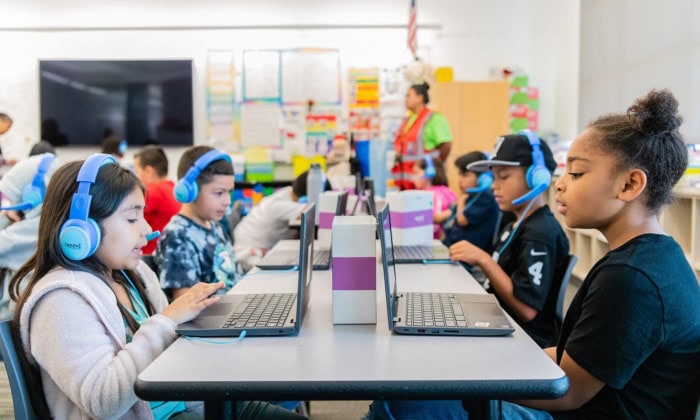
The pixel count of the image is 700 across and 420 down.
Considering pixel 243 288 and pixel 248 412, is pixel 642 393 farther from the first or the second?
pixel 243 288

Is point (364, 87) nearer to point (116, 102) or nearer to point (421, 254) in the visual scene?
point (116, 102)

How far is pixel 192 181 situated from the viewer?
2.22 meters

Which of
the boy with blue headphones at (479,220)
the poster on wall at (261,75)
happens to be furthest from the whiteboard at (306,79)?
the boy with blue headphones at (479,220)

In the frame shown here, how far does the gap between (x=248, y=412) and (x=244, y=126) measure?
17.0ft

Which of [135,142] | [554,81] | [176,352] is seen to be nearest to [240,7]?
[135,142]

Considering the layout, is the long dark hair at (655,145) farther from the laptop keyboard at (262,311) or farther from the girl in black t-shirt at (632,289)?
the laptop keyboard at (262,311)

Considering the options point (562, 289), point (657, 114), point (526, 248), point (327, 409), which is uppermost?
point (657, 114)

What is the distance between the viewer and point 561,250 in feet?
6.47

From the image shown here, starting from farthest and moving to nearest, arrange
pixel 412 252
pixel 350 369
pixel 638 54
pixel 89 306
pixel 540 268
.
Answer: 1. pixel 638 54
2. pixel 412 252
3. pixel 540 268
4. pixel 89 306
5. pixel 350 369

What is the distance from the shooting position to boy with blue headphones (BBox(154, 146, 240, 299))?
6.80 feet

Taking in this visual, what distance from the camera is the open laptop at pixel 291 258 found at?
2.05 meters

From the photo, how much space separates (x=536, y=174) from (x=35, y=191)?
1984 millimetres

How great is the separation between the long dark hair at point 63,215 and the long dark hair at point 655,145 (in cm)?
104

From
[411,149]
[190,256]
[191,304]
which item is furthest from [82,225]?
[411,149]
